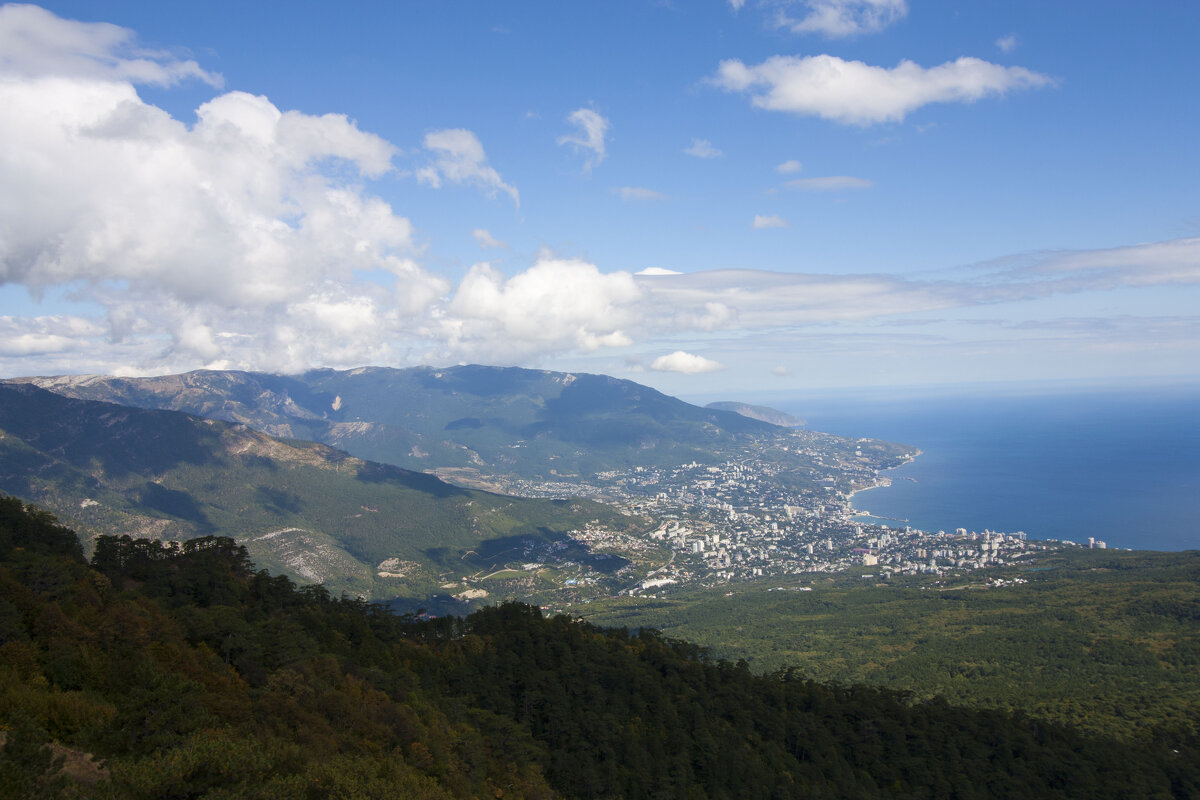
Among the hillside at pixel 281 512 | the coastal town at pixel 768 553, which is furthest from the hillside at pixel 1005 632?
the hillside at pixel 281 512

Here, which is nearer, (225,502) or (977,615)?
(977,615)

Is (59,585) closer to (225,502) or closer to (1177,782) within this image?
(1177,782)

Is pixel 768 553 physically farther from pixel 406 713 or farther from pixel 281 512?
pixel 406 713

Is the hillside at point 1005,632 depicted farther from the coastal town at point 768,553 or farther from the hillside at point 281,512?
the hillside at point 281,512

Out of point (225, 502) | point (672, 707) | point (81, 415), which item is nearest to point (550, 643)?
point (672, 707)

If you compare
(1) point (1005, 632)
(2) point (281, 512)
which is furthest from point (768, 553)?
(2) point (281, 512)
